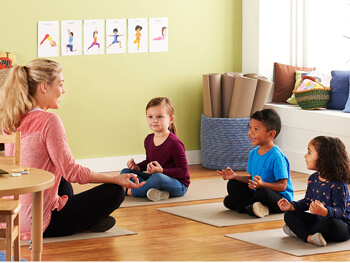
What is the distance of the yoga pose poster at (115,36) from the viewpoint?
5027 mm

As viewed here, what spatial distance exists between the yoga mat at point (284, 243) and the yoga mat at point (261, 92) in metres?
1.97

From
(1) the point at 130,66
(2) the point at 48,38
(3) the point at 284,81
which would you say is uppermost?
(2) the point at 48,38

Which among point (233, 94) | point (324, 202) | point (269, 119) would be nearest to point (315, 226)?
point (324, 202)

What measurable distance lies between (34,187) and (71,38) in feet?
9.43

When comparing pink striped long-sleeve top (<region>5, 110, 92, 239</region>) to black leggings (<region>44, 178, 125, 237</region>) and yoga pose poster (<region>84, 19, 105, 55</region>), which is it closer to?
black leggings (<region>44, 178, 125, 237</region>)

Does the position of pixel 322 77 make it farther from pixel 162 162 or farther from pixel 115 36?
pixel 162 162

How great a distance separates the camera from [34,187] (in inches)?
85.9

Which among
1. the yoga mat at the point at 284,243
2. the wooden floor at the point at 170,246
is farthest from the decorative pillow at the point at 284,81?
the yoga mat at the point at 284,243

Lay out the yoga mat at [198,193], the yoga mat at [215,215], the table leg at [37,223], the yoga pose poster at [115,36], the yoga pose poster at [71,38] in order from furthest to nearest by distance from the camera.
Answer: the yoga pose poster at [115,36] < the yoga pose poster at [71,38] < the yoga mat at [198,193] < the yoga mat at [215,215] < the table leg at [37,223]

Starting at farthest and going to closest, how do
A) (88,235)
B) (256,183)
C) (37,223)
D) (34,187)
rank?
(256,183) → (88,235) → (37,223) → (34,187)

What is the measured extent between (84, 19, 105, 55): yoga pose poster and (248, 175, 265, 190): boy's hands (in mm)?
1862

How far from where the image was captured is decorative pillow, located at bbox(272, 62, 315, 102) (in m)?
5.45

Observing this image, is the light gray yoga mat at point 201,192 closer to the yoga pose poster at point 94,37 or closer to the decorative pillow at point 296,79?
the decorative pillow at point 296,79

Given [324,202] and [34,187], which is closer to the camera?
[34,187]
